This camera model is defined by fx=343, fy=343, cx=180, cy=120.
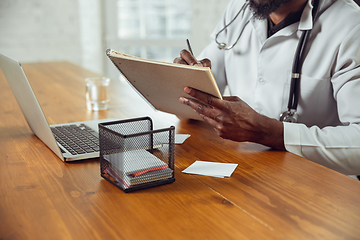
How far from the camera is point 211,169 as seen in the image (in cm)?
82

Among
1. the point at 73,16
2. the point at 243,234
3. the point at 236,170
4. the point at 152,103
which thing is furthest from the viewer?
the point at 73,16

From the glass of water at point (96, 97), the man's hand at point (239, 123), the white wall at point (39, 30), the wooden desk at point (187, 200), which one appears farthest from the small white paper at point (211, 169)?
the white wall at point (39, 30)

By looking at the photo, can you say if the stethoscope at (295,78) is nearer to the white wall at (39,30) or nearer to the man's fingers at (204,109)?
the man's fingers at (204,109)

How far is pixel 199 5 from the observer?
425 cm

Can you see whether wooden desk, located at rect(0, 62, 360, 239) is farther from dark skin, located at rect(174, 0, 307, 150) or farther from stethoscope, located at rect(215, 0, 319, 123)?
stethoscope, located at rect(215, 0, 319, 123)

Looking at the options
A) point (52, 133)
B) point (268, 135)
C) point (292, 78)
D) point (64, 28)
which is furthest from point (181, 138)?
point (64, 28)

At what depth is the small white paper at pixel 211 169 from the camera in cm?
80

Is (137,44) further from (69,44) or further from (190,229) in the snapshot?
(190,229)

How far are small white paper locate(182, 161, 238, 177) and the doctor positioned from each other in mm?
135

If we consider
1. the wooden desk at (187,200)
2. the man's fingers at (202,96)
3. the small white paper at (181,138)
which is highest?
the man's fingers at (202,96)

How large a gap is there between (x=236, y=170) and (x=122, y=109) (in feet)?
2.28

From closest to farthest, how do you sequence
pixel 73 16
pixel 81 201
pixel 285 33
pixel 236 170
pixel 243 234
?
pixel 243 234 → pixel 81 201 → pixel 236 170 → pixel 285 33 → pixel 73 16

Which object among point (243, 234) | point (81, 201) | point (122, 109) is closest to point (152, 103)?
point (122, 109)

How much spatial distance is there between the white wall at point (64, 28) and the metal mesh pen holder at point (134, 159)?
347 centimetres
